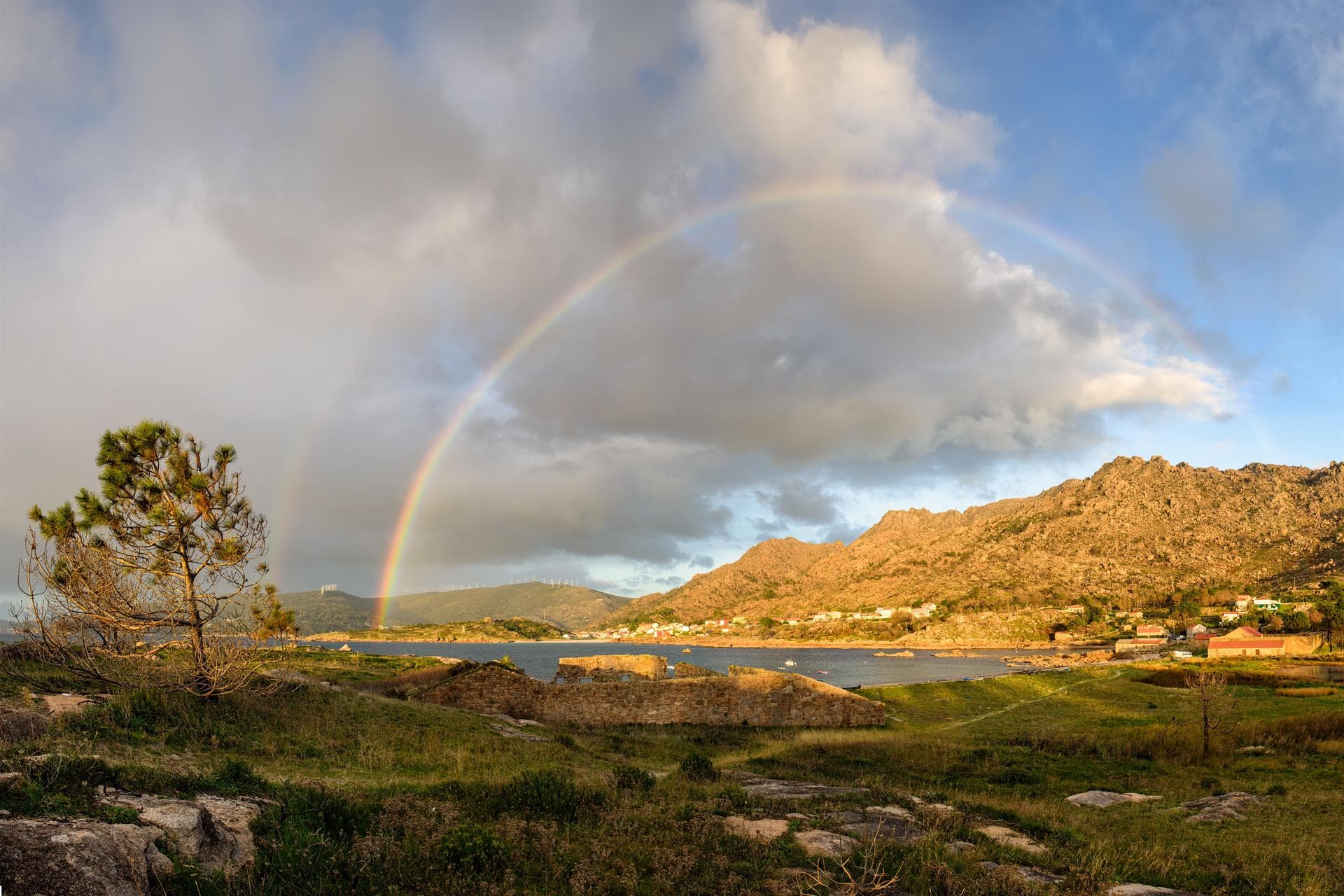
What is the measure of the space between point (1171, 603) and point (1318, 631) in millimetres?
76473

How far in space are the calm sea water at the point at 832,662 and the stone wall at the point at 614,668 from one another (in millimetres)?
20664

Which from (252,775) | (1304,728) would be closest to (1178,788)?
(1304,728)

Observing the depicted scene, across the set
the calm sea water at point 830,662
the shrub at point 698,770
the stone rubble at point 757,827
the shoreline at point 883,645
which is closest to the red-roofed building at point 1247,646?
the calm sea water at point 830,662

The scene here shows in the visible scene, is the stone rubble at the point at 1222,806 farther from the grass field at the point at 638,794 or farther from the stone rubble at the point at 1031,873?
the stone rubble at the point at 1031,873

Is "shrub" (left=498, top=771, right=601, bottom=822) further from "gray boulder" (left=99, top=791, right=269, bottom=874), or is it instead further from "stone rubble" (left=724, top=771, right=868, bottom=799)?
"stone rubble" (left=724, top=771, right=868, bottom=799)

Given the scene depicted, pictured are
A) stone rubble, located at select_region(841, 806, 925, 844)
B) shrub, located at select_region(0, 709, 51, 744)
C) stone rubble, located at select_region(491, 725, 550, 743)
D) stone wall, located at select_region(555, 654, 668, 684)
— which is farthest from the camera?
stone wall, located at select_region(555, 654, 668, 684)

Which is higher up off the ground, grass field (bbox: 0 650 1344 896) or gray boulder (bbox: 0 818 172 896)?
gray boulder (bbox: 0 818 172 896)

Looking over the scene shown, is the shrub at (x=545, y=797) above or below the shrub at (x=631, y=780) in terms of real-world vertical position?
above

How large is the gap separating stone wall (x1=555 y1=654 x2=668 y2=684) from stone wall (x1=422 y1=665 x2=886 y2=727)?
362cm

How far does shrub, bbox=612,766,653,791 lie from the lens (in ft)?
38.6

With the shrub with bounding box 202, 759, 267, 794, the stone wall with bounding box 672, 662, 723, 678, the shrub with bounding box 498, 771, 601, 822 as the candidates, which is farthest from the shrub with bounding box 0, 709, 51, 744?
the stone wall with bounding box 672, 662, 723, 678

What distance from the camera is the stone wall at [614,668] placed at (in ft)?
113

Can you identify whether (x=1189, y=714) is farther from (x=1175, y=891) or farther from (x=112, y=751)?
(x=112, y=751)

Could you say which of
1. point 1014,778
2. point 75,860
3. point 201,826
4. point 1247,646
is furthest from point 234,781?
point 1247,646
